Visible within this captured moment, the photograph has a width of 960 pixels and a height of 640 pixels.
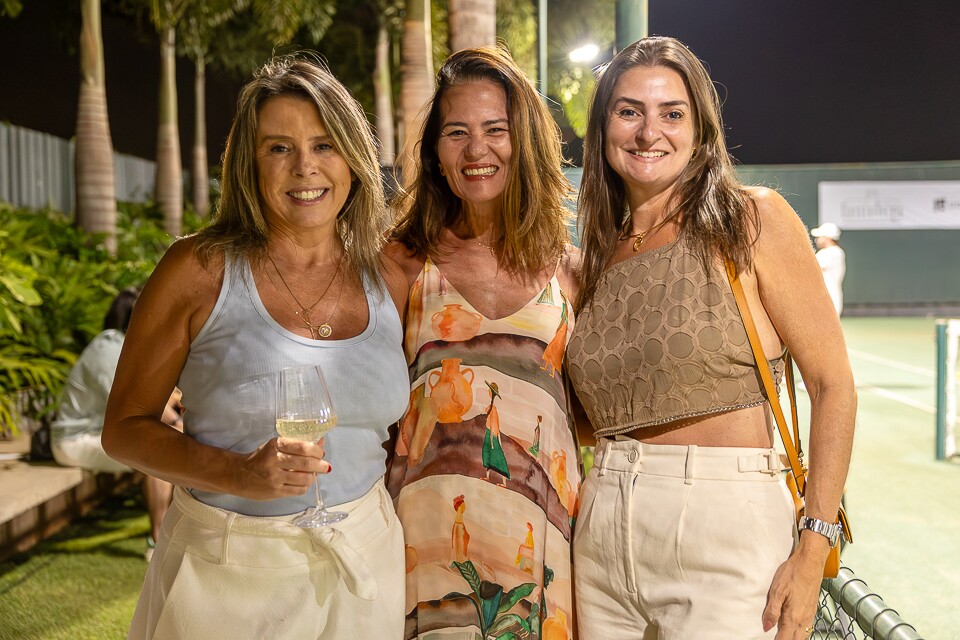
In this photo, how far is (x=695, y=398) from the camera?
2.38 m

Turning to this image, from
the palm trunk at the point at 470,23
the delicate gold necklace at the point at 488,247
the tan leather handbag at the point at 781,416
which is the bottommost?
the tan leather handbag at the point at 781,416

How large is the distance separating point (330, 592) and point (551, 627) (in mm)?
695

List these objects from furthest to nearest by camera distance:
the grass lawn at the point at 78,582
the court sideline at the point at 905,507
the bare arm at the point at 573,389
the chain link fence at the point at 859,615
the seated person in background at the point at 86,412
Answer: the seated person in background at the point at 86,412 < the court sideline at the point at 905,507 < the grass lawn at the point at 78,582 < the bare arm at the point at 573,389 < the chain link fence at the point at 859,615

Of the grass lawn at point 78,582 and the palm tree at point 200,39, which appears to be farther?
the palm tree at point 200,39

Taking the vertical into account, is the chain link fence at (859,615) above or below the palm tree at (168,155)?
below

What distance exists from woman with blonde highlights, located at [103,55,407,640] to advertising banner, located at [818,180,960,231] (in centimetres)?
2665

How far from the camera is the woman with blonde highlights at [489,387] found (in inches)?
104

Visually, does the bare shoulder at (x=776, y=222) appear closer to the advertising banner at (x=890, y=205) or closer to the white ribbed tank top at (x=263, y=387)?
the white ribbed tank top at (x=263, y=387)

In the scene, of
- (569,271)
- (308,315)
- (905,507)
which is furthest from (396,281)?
(905,507)

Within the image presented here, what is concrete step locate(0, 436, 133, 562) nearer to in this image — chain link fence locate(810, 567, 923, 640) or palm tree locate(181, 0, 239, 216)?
chain link fence locate(810, 567, 923, 640)

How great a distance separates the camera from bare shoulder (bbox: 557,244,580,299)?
2904mm

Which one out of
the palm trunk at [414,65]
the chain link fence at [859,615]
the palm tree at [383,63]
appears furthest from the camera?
the palm tree at [383,63]

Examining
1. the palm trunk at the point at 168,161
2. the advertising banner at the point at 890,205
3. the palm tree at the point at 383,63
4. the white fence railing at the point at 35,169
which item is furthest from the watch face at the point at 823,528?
the advertising banner at the point at 890,205

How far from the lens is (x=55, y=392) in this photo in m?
7.72
